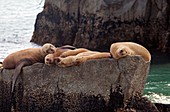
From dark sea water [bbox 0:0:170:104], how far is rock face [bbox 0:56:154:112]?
2113 millimetres

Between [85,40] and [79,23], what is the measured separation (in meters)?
0.96

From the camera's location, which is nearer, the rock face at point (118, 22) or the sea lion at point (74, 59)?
the sea lion at point (74, 59)

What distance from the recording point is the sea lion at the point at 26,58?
8586mm

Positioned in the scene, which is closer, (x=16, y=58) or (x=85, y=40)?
(x=16, y=58)

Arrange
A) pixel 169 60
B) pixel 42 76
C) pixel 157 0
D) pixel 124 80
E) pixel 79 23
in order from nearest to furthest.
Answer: pixel 124 80 → pixel 42 76 → pixel 169 60 → pixel 157 0 → pixel 79 23

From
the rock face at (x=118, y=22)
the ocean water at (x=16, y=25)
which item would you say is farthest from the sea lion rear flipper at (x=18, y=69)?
the rock face at (x=118, y=22)

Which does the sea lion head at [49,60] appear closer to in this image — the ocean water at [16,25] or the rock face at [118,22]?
the ocean water at [16,25]

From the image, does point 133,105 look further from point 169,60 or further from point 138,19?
point 138,19

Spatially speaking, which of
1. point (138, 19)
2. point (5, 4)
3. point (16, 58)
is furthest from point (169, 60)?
point (5, 4)

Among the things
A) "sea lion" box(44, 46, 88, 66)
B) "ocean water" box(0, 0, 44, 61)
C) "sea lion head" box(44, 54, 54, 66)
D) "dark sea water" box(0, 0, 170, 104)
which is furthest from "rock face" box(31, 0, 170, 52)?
"sea lion head" box(44, 54, 54, 66)

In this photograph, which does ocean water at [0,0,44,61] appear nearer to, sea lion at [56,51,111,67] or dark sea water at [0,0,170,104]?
dark sea water at [0,0,170,104]

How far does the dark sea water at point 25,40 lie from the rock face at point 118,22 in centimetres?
149

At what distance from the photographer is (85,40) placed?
2014cm

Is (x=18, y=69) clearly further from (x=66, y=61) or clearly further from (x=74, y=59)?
(x=74, y=59)
